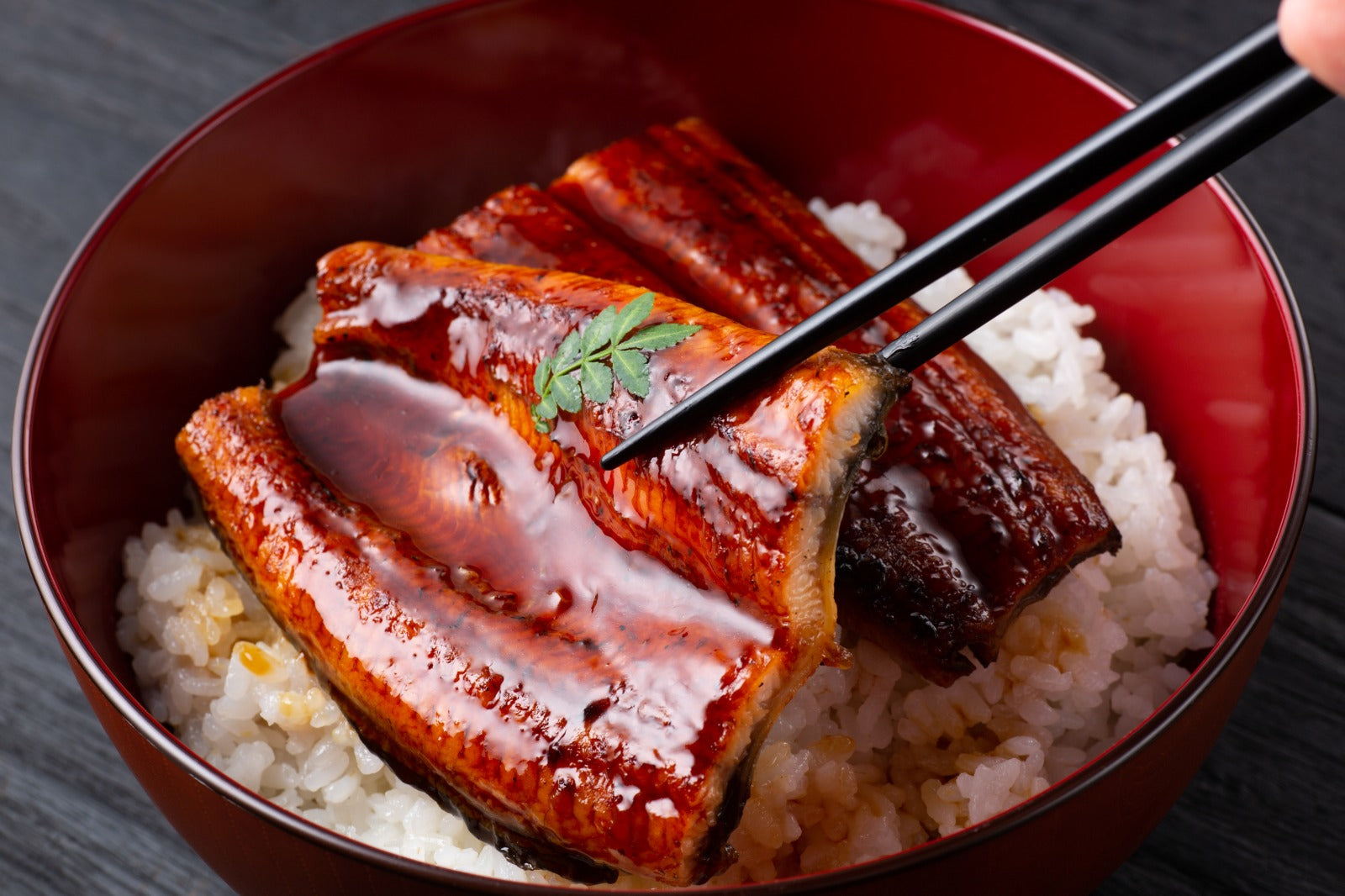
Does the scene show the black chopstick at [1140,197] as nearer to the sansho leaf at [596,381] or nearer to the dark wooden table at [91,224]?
the sansho leaf at [596,381]

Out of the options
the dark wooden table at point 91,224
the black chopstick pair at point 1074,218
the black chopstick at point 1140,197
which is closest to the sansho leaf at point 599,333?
the black chopstick pair at point 1074,218

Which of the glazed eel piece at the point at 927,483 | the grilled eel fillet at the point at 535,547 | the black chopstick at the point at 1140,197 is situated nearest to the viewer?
the black chopstick at the point at 1140,197

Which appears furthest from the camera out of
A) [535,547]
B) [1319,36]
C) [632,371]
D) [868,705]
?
[868,705]

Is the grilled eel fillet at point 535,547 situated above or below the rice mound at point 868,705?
above

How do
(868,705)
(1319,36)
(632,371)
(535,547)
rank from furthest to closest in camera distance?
(868,705) < (535,547) < (632,371) < (1319,36)

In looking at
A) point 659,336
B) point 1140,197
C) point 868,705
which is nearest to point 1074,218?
point 1140,197

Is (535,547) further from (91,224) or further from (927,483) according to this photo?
(91,224)

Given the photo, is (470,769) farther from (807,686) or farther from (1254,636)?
(1254,636)
